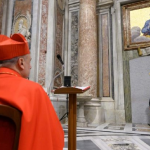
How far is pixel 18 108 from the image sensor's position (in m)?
0.82

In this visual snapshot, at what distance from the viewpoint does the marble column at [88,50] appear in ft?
20.6

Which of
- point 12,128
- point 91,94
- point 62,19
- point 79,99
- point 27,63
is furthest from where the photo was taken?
point 62,19

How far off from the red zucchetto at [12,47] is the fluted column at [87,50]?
4.92 meters

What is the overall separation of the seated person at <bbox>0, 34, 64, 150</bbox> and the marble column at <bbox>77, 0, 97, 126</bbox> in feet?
16.2

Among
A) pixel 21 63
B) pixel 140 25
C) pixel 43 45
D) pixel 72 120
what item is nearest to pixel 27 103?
pixel 21 63

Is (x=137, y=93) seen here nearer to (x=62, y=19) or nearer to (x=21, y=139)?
(x=62, y=19)

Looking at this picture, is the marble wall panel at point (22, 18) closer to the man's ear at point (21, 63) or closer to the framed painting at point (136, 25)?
the framed painting at point (136, 25)

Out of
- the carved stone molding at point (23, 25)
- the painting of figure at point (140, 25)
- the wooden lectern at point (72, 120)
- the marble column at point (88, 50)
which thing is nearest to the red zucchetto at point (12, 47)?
the wooden lectern at point (72, 120)

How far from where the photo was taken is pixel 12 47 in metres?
1.09

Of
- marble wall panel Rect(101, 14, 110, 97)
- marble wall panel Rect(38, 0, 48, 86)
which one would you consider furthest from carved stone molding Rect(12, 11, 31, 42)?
marble wall panel Rect(101, 14, 110, 97)

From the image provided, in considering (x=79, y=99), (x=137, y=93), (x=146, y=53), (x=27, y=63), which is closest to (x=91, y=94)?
(x=79, y=99)

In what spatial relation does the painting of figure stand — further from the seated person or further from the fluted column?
the seated person

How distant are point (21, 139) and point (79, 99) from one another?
4.92 metres

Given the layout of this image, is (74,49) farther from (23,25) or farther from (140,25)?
(140,25)
